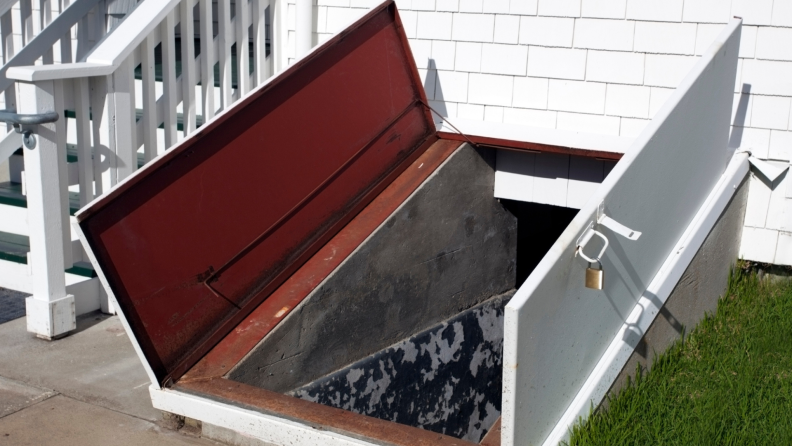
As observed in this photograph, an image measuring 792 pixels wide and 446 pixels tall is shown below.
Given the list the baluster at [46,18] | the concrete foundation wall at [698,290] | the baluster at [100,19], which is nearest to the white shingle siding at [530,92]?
the concrete foundation wall at [698,290]

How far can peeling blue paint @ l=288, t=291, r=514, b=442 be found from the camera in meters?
4.33

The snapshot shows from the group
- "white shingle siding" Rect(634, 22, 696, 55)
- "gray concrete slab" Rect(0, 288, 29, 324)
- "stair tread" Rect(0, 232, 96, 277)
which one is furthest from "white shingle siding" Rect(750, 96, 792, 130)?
"gray concrete slab" Rect(0, 288, 29, 324)

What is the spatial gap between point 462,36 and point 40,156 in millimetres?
2417

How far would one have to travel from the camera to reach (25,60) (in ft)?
16.5

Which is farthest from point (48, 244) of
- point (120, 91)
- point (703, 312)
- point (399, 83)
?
point (703, 312)

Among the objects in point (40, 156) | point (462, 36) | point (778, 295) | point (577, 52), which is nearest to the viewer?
point (40, 156)

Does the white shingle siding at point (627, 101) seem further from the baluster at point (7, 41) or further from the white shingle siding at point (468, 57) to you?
the baluster at point (7, 41)

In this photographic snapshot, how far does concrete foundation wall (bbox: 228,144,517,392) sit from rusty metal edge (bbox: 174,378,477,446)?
26 cm

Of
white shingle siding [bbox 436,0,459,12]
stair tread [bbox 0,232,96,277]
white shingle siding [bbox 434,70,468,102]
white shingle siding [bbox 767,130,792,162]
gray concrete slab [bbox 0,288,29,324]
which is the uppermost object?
white shingle siding [bbox 436,0,459,12]

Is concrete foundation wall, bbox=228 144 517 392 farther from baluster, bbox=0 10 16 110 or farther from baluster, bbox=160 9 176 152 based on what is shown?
baluster, bbox=0 10 16 110

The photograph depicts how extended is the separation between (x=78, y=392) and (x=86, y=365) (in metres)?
0.28

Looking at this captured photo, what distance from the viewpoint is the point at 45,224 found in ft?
12.7

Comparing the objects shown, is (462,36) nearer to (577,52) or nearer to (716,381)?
(577,52)

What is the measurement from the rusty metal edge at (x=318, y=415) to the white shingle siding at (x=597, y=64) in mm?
2269
